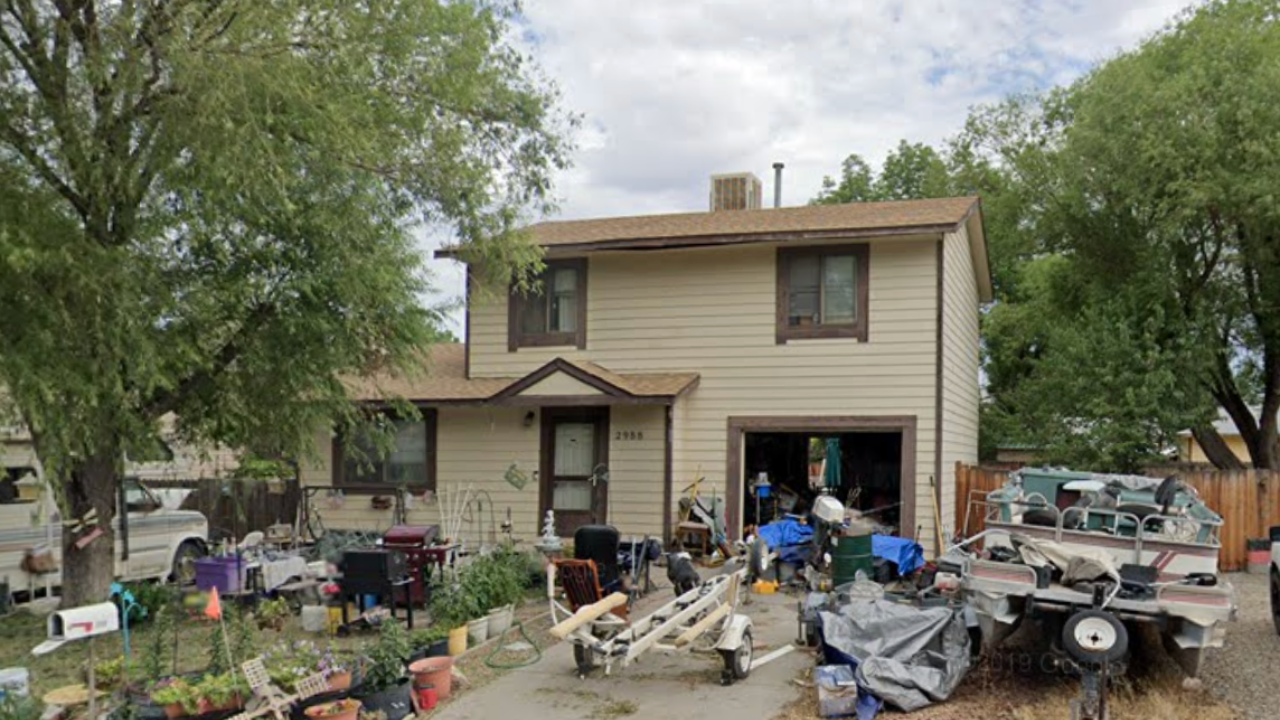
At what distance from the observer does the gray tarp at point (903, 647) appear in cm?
726

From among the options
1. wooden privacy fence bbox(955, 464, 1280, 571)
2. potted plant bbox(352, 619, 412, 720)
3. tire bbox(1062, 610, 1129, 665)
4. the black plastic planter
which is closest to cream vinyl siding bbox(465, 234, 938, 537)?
wooden privacy fence bbox(955, 464, 1280, 571)

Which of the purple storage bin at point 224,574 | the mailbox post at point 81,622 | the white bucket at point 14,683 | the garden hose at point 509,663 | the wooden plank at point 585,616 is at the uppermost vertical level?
the mailbox post at point 81,622

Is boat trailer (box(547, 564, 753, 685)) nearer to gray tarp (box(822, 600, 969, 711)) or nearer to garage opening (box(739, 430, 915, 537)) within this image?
gray tarp (box(822, 600, 969, 711))

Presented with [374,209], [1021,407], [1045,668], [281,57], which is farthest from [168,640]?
[1021,407]

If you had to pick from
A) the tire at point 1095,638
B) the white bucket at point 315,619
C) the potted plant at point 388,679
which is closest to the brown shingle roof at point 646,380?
the white bucket at point 315,619

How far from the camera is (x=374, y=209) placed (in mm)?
10898

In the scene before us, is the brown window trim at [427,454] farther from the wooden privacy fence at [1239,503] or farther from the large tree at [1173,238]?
the large tree at [1173,238]

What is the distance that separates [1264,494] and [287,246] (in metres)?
16.1

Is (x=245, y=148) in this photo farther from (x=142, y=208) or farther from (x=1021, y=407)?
(x=1021, y=407)

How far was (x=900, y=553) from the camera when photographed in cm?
1228

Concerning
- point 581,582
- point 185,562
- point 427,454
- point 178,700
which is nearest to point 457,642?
point 581,582

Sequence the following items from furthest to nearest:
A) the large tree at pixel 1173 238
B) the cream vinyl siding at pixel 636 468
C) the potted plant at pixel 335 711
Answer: the large tree at pixel 1173 238, the cream vinyl siding at pixel 636 468, the potted plant at pixel 335 711

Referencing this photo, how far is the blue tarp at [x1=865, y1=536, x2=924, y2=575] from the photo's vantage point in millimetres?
12203

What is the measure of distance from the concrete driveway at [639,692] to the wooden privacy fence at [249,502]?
10706 mm
